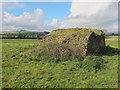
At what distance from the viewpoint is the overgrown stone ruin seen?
14.1 meters

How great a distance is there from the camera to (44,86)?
345 inches

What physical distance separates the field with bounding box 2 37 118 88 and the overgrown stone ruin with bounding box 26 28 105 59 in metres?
0.93

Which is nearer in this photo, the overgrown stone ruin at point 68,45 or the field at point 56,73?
the field at point 56,73

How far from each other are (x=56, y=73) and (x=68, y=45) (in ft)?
16.3

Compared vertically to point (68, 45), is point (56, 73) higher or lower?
lower

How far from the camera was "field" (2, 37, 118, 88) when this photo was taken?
9094 mm

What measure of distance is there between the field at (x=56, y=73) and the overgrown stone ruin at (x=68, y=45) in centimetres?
93

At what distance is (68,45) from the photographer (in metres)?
15.2

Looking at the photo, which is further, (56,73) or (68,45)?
(68,45)

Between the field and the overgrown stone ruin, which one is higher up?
the overgrown stone ruin

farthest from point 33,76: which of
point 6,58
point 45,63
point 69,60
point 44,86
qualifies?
point 6,58

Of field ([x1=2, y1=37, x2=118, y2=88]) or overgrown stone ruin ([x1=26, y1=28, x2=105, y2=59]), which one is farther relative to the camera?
overgrown stone ruin ([x1=26, y1=28, x2=105, y2=59])

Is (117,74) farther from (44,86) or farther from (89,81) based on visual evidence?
(44,86)

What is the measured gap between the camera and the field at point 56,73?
9.09 metres
